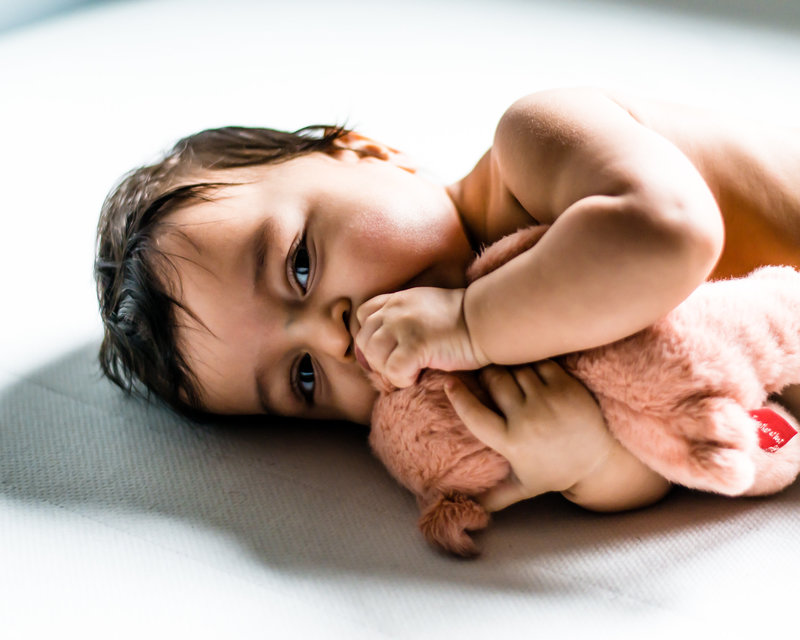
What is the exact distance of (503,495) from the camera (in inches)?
33.4

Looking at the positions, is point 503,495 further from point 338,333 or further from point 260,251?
point 260,251

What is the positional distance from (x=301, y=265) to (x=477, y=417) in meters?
0.29

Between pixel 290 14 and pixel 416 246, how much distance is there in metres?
1.52

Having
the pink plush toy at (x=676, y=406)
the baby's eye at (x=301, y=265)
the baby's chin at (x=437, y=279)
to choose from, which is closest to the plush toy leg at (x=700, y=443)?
the pink plush toy at (x=676, y=406)

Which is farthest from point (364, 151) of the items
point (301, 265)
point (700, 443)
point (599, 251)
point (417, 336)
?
point (700, 443)

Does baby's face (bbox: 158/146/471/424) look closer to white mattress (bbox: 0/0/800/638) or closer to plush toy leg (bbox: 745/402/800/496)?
white mattress (bbox: 0/0/800/638)

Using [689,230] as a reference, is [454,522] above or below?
below

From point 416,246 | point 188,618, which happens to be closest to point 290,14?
point 416,246

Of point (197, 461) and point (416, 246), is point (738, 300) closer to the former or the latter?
point (416, 246)

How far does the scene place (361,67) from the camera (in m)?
1.91

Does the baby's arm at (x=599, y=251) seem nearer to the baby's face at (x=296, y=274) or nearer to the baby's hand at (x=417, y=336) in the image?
the baby's hand at (x=417, y=336)

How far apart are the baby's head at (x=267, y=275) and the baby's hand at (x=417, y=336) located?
0.06 metres

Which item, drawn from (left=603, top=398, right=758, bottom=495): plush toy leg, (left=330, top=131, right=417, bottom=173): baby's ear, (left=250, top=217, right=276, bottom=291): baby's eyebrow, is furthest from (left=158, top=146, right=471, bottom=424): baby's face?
(left=603, top=398, right=758, bottom=495): plush toy leg

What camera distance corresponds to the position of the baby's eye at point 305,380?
39.6 inches
